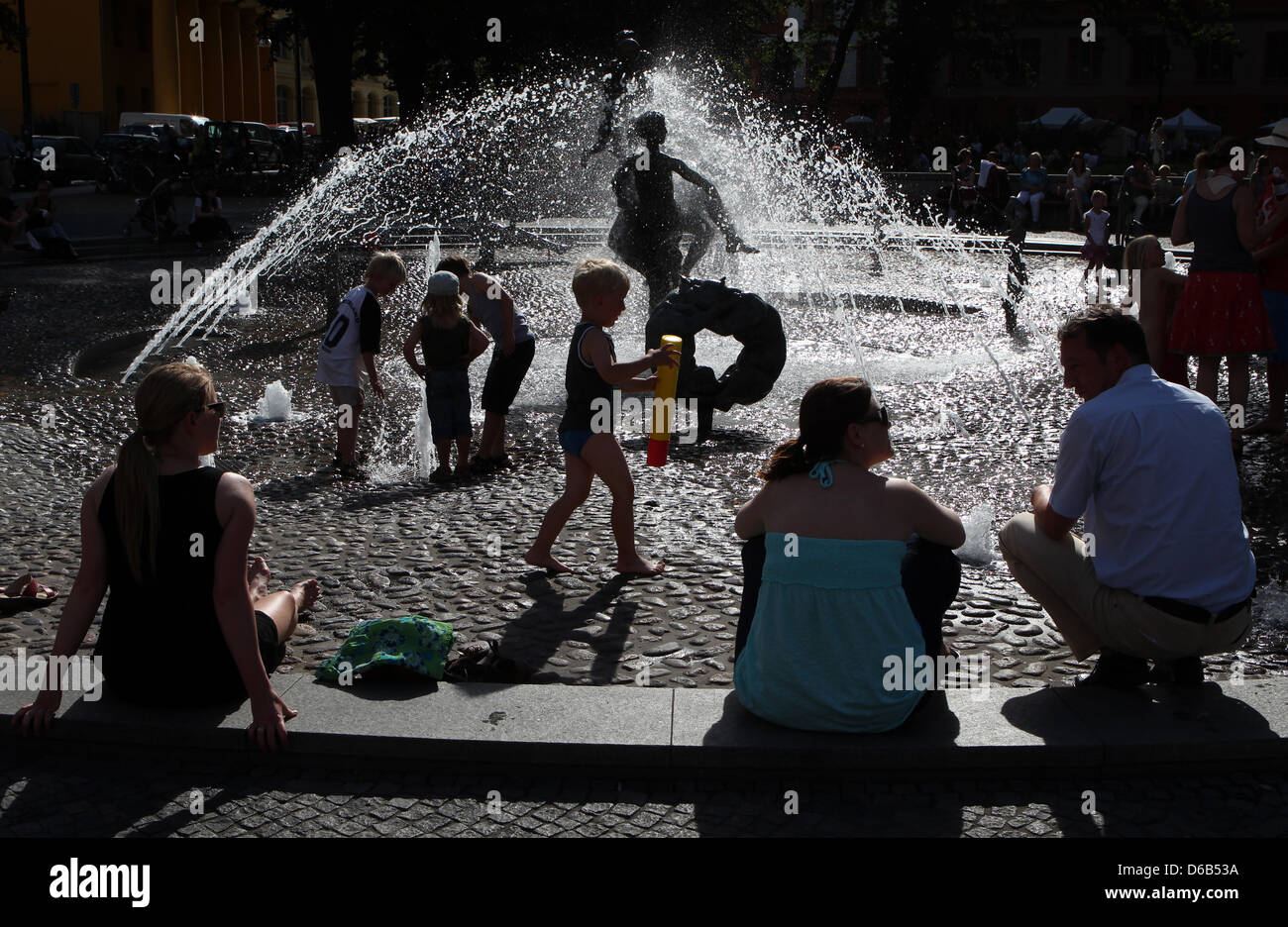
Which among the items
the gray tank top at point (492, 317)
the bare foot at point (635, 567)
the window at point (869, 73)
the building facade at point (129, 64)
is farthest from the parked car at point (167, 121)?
the bare foot at point (635, 567)

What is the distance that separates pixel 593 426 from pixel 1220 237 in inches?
184

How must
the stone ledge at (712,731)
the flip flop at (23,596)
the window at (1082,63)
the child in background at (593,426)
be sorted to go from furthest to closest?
the window at (1082,63) → the child in background at (593,426) → the flip flop at (23,596) → the stone ledge at (712,731)

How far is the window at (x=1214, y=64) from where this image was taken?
64875 millimetres

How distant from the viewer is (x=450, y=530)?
265 inches

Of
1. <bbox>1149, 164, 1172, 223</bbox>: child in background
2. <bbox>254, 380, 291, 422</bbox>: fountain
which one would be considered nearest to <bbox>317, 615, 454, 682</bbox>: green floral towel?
<bbox>254, 380, 291, 422</bbox>: fountain

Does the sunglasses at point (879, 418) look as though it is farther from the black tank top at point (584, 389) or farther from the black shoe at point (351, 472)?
the black shoe at point (351, 472)

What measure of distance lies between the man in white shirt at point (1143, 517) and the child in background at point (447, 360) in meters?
4.53

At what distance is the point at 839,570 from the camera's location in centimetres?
387

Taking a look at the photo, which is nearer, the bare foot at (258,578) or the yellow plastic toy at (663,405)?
the bare foot at (258,578)

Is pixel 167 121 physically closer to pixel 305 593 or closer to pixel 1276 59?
pixel 305 593

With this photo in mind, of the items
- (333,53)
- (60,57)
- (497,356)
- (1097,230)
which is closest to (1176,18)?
(333,53)

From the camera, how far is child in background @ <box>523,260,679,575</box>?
19.0 ft

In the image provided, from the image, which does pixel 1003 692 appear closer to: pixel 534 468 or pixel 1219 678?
pixel 1219 678
